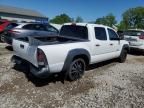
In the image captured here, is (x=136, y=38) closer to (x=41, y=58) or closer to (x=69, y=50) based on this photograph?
(x=69, y=50)

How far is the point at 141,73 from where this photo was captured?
7461mm

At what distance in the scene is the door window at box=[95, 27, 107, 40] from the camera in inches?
270

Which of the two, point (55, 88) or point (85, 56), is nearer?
point (55, 88)

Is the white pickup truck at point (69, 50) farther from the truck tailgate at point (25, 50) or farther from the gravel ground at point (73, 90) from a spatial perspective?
the gravel ground at point (73, 90)

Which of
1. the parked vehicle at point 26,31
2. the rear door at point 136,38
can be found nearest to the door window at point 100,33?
the parked vehicle at point 26,31

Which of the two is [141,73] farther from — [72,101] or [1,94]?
[1,94]

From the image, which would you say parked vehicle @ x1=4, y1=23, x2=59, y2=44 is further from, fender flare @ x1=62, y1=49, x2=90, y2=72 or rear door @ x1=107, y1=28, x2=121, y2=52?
fender flare @ x1=62, y1=49, x2=90, y2=72

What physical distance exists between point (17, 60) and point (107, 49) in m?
3.38

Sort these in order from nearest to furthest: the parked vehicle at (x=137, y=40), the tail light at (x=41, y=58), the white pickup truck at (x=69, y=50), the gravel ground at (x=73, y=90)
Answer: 1. the gravel ground at (x=73, y=90)
2. the tail light at (x=41, y=58)
3. the white pickup truck at (x=69, y=50)
4. the parked vehicle at (x=137, y=40)

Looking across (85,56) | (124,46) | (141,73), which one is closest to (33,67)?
(85,56)

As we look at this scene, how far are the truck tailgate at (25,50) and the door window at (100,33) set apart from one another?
8.35 ft

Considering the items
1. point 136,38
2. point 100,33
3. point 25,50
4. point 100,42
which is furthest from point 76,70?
point 136,38

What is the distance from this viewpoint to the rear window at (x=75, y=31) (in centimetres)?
657

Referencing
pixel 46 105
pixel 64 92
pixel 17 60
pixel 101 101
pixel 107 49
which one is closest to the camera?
pixel 46 105
